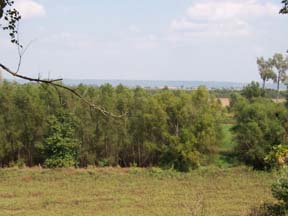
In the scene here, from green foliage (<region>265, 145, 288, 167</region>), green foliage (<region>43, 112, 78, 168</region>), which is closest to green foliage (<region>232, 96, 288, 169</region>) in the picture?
green foliage (<region>43, 112, 78, 168</region>)

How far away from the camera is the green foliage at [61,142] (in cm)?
2789

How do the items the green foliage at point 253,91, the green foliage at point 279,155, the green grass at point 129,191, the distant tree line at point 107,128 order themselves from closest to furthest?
the green foliage at point 279,155 → the green grass at point 129,191 → the distant tree line at point 107,128 → the green foliage at point 253,91

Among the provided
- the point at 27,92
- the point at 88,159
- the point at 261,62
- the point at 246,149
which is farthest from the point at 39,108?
the point at 261,62

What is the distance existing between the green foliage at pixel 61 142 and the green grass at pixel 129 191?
114 centimetres

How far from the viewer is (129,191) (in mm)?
21109

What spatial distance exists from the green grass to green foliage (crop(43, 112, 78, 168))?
1136mm

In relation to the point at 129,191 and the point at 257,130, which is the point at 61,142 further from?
the point at 257,130

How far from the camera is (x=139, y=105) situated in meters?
29.3

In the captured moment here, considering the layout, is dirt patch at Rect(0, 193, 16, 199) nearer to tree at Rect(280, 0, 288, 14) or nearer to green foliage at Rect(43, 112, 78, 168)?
green foliage at Rect(43, 112, 78, 168)

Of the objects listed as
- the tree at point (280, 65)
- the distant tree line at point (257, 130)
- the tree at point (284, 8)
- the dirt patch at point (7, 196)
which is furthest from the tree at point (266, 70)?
the tree at point (284, 8)

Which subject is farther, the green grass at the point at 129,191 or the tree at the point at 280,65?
the tree at the point at 280,65

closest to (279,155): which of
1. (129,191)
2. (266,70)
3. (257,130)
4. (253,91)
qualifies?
(129,191)

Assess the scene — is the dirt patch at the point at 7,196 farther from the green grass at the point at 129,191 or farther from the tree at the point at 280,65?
the tree at the point at 280,65

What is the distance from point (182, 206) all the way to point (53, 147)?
510 inches
